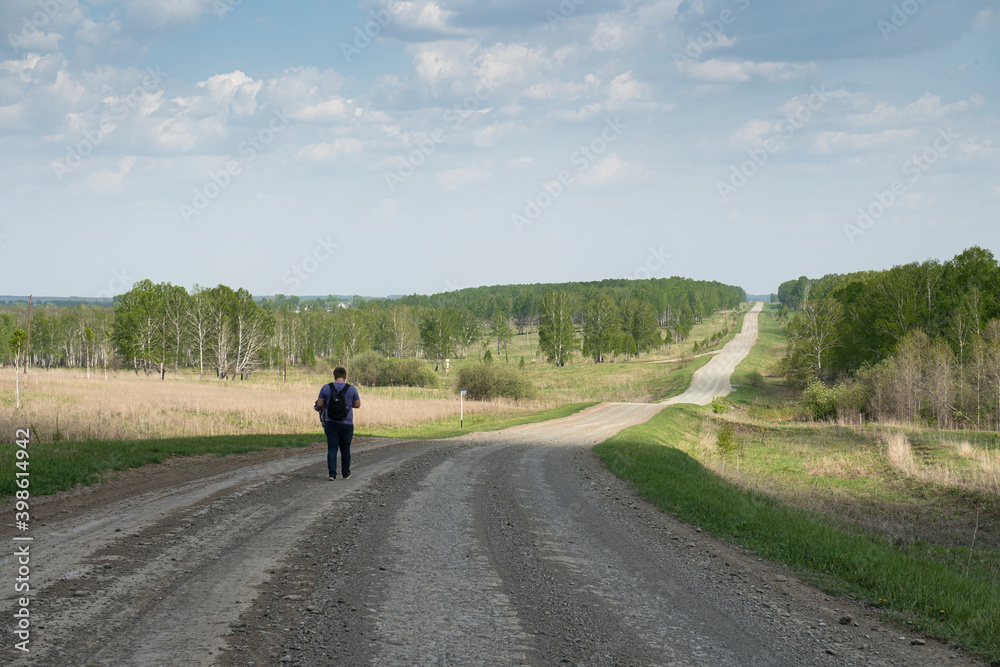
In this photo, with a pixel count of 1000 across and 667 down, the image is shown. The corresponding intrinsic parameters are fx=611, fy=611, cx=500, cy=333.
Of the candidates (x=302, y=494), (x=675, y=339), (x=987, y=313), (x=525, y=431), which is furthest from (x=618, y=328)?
(x=302, y=494)

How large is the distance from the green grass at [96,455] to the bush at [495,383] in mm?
35346

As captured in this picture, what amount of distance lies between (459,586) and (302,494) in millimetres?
5396

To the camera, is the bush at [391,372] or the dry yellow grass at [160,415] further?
the bush at [391,372]

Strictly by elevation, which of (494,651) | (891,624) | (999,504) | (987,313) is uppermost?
(987,313)

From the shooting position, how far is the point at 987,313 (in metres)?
47.9

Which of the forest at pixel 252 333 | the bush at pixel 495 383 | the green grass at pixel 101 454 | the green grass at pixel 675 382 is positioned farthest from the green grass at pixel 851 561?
the forest at pixel 252 333

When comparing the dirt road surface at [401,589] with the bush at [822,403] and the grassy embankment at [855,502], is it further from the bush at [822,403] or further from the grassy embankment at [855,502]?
the bush at [822,403]

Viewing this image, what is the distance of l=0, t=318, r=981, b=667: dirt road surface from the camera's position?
4922mm

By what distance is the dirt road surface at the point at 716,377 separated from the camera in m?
60.8

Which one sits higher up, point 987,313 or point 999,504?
point 987,313

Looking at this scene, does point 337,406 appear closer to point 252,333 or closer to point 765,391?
point 765,391

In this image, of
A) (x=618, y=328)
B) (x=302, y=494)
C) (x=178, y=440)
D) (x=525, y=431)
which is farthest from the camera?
(x=618, y=328)

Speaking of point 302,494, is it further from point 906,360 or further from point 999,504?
point 906,360

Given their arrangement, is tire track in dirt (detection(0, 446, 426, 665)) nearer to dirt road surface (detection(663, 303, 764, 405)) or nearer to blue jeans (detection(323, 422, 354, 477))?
blue jeans (detection(323, 422, 354, 477))
